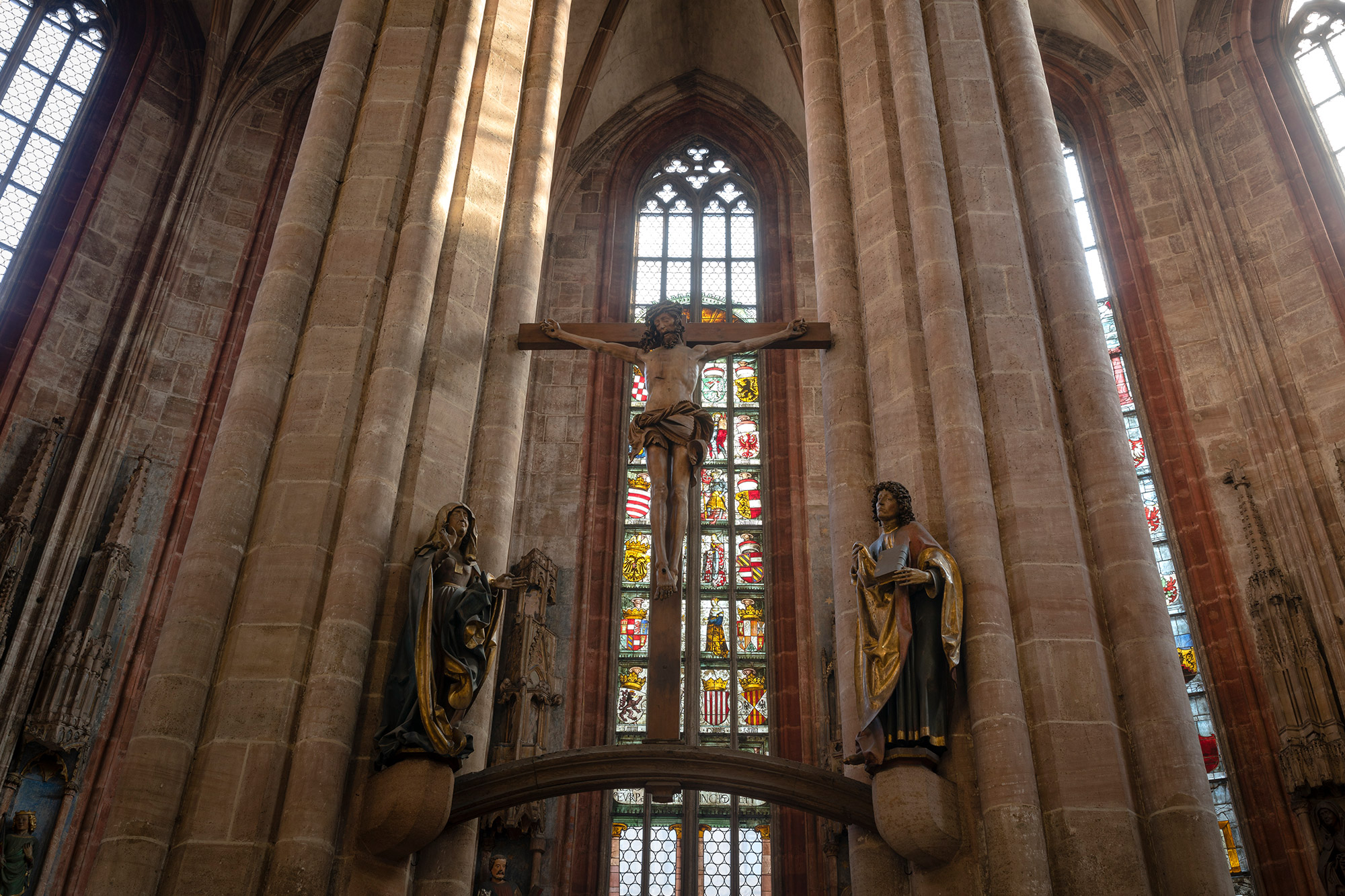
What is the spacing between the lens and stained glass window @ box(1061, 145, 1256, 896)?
40.3ft

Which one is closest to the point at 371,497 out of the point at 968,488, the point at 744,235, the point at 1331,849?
the point at 968,488

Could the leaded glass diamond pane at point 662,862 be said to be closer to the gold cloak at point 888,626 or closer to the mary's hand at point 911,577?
the gold cloak at point 888,626

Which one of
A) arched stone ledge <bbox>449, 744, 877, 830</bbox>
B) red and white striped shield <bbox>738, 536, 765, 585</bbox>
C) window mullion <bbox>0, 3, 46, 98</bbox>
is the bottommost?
arched stone ledge <bbox>449, 744, 877, 830</bbox>

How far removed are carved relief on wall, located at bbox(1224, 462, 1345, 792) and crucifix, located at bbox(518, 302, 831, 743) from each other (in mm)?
5781

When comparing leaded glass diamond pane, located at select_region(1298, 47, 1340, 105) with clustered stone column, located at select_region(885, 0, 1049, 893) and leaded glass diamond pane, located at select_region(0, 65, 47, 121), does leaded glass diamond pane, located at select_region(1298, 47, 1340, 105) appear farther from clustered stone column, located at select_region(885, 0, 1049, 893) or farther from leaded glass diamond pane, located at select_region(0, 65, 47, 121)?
leaded glass diamond pane, located at select_region(0, 65, 47, 121)

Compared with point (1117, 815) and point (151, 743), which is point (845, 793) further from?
point (151, 743)

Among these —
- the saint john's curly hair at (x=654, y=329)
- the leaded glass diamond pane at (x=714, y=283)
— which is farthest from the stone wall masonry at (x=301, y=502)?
the leaded glass diamond pane at (x=714, y=283)

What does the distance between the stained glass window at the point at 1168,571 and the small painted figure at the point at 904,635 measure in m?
3.32

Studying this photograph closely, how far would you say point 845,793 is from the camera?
7918 millimetres

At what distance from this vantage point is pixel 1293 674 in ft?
38.5

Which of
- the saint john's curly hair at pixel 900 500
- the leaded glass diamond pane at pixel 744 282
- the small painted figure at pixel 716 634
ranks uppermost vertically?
the leaded glass diamond pane at pixel 744 282

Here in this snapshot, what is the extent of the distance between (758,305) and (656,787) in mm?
10280

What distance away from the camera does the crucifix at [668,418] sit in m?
8.45

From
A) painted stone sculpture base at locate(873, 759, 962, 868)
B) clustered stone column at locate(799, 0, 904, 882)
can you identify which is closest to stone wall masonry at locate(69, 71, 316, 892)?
clustered stone column at locate(799, 0, 904, 882)
